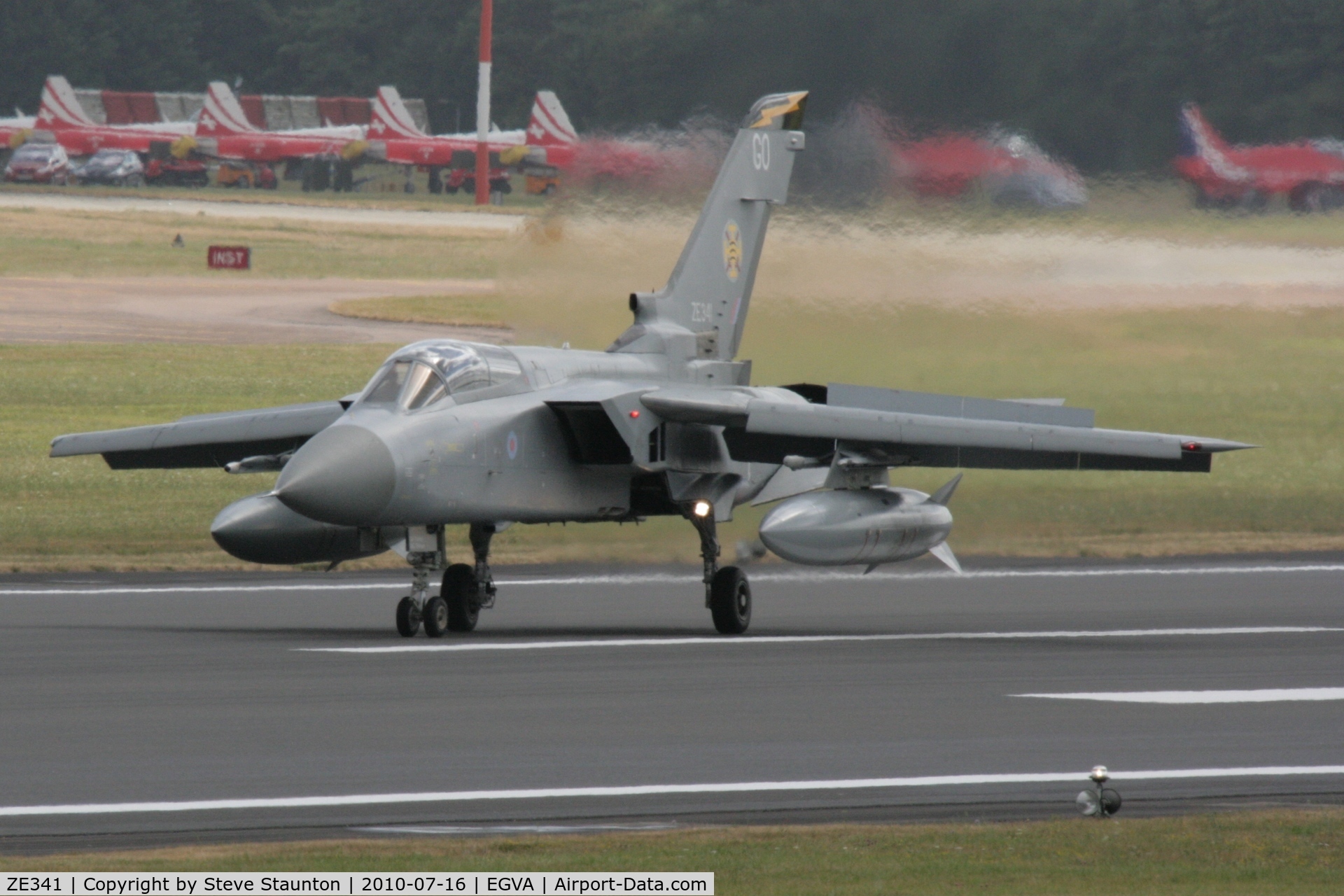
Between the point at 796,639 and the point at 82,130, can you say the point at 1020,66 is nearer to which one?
the point at 796,639

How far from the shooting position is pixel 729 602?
72.7 feet

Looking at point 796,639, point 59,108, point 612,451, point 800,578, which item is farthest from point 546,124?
point 796,639

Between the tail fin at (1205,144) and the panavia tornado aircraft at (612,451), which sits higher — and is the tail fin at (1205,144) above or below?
above

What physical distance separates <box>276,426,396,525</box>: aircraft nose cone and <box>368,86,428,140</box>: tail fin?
261ft

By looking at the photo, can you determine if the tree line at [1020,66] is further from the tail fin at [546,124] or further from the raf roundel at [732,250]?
the tail fin at [546,124]

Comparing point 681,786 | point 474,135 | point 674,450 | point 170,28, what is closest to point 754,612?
point 674,450

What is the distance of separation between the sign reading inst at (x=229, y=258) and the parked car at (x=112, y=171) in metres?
37.0

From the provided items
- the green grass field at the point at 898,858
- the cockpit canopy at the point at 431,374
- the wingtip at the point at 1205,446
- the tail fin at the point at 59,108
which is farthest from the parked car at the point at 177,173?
the green grass field at the point at 898,858

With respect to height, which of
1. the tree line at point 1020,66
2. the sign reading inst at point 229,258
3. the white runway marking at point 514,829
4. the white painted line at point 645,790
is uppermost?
the tree line at point 1020,66

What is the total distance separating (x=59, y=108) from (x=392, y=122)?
16917 millimetres

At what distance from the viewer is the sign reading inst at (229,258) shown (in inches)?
2559

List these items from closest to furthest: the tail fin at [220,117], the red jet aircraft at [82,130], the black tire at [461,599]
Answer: the black tire at [461,599] < the tail fin at [220,117] < the red jet aircraft at [82,130]

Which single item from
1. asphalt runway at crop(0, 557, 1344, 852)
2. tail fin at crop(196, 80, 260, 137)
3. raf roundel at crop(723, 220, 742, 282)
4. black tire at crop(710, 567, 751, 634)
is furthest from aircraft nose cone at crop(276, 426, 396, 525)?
tail fin at crop(196, 80, 260, 137)

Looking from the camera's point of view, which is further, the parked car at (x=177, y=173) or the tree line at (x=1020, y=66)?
the parked car at (x=177, y=173)
